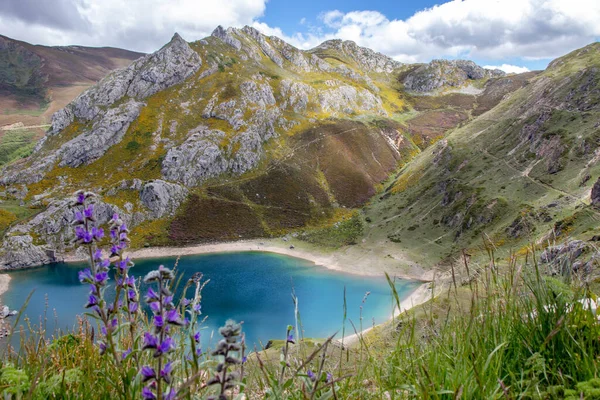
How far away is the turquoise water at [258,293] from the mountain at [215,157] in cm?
1145

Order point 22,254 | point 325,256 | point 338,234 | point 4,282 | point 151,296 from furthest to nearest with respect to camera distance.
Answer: point 338,234
point 325,256
point 22,254
point 4,282
point 151,296

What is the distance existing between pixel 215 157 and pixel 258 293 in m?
56.6

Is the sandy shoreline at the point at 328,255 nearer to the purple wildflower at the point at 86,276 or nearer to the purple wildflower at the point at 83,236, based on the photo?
the purple wildflower at the point at 86,276

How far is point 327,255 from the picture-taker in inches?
2874

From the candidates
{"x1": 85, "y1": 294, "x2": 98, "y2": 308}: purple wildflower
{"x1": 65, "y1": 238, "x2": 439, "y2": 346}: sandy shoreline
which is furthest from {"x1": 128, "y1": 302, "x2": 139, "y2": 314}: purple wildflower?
{"x1": 65, "y1": 238, "x2": 439, "y2": 346}: sandy shoreline

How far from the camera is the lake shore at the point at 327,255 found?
62.4 metres

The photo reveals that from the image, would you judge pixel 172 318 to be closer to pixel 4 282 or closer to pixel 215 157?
pixel 4 282

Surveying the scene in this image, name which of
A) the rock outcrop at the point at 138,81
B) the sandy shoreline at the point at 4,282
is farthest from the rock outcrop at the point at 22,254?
the rock outcrop at the point at 138,81

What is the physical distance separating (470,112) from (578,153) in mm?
111719

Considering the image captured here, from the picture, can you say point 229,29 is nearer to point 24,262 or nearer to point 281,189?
point 281,189

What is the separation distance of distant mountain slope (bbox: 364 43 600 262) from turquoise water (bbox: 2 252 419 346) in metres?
16.8

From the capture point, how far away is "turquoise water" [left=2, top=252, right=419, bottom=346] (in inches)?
1820

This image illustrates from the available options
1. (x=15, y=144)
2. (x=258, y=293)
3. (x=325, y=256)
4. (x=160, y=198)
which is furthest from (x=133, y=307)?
(x=15, y=144)

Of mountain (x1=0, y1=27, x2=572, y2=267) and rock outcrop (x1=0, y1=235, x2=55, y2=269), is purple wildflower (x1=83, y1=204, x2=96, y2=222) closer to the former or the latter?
mountain (x1=0, y1=27, x2=572, y2=267)
